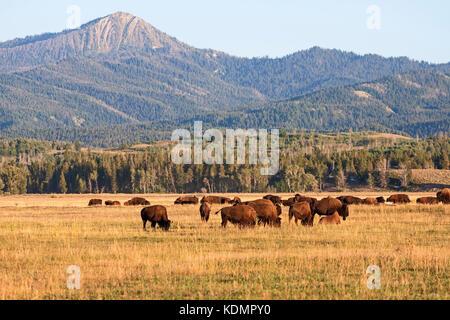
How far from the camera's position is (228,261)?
74.4 feet

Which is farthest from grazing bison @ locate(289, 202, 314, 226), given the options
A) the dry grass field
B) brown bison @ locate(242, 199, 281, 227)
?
brown bison @ locate(242, 199, 281, 227)

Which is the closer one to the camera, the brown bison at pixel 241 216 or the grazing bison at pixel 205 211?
the brown bison at pixel 241 216

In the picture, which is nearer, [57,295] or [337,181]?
[57,295]

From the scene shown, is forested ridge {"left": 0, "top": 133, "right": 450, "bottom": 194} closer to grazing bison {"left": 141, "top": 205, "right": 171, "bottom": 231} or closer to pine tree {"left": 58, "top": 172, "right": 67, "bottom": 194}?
pine tree {"left": 58, "top": 172, "right": 67, "bottom": 194}

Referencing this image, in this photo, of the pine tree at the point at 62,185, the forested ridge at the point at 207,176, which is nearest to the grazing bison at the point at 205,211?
the forested ridge at the point at 207,176

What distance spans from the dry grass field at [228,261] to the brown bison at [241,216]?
66 centimetres

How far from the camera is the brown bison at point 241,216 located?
33.9 m

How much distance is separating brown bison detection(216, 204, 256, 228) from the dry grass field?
66 cm

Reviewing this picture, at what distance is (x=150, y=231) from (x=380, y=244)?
11.8m

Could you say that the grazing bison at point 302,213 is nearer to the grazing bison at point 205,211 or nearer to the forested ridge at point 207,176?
the grazing bison at point 205,211
